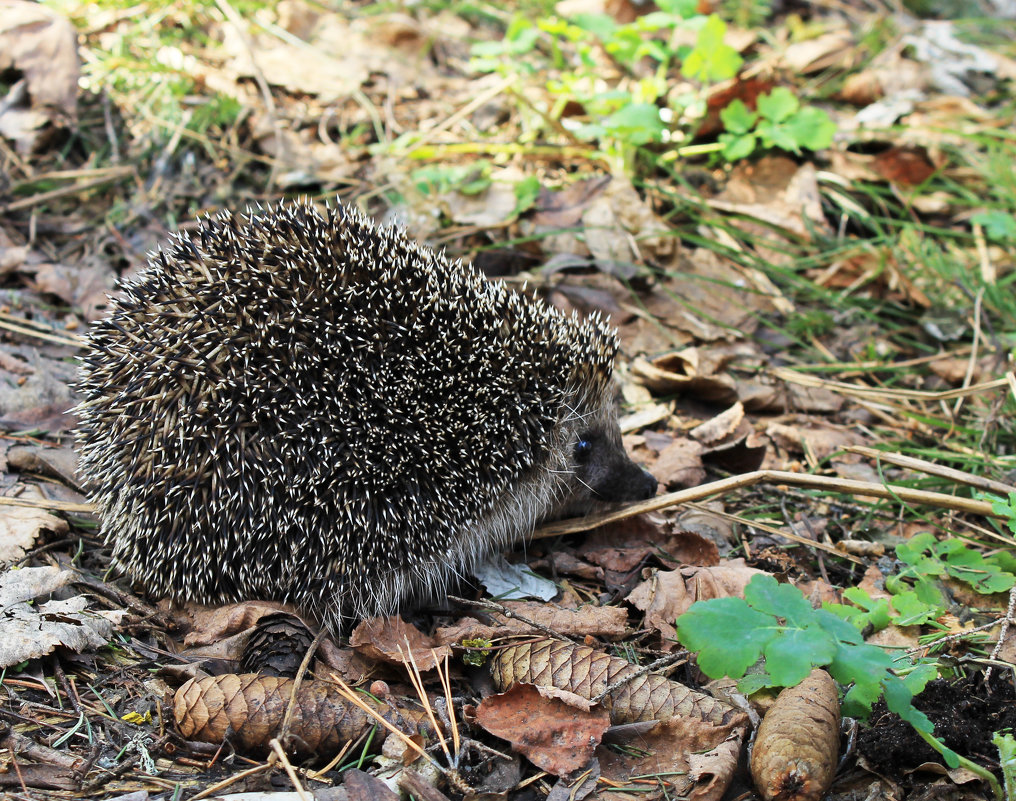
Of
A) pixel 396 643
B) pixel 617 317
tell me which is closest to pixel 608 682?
pixel 396 643

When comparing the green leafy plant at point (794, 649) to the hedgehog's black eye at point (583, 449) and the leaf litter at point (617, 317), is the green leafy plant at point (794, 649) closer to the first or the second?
the leaf litter at point (617, 317)

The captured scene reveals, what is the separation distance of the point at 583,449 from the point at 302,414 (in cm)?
199

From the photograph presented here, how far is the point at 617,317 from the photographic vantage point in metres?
6.71

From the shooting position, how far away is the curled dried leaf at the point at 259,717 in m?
3.46

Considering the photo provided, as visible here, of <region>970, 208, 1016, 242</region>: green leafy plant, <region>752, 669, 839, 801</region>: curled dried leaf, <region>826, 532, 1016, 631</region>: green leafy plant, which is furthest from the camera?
<region>970, 208, 1016, 242</region>: green leafy plant

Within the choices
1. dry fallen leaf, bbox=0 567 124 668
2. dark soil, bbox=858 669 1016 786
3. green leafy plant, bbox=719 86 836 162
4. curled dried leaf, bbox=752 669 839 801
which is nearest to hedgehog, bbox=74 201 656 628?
dry fallen leaf, bbox=0 567 124 668

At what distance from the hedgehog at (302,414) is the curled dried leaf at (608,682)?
93 centimetres

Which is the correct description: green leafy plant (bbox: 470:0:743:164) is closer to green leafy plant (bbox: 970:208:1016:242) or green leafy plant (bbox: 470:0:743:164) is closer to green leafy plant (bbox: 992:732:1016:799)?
green leafy plant (bbox: 970:208:1016:242)

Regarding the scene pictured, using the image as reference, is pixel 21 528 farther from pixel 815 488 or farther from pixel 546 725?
pixel 815 488

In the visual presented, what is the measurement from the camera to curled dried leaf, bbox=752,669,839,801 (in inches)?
119

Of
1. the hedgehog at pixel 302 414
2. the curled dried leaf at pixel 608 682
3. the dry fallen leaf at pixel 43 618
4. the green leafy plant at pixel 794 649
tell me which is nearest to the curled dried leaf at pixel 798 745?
the green leafy plant at pixel 794 649

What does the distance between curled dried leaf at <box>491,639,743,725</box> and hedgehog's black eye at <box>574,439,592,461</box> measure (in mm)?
1661

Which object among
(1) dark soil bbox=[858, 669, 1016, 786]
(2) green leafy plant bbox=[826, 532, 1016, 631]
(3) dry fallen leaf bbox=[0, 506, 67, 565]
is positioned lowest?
(1) dark soil bbox=[858, 669, 1016, 786]

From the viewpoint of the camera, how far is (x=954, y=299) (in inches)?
265
